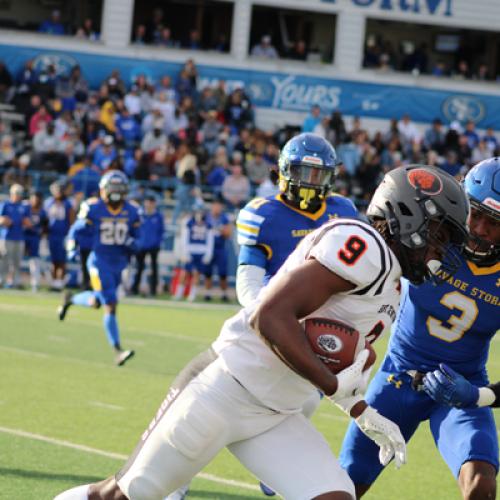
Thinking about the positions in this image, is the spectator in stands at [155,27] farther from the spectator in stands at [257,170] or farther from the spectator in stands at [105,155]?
the spectator in stands at [105,155]

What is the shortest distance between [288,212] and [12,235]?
11.7 meters

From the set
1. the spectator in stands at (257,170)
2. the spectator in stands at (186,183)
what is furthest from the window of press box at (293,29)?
the spectator in stands at (186,183)

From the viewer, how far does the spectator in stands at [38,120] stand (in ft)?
66.5

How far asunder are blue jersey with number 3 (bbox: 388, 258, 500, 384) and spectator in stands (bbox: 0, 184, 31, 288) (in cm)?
1297

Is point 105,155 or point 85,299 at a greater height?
point 105,155

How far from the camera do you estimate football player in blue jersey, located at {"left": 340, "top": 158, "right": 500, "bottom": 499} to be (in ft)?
15.0

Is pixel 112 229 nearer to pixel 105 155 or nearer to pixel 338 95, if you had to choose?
pixel 105 155

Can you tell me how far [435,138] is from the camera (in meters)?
23.3

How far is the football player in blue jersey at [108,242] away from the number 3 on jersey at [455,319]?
6207 mm

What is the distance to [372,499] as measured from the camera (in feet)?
19.9

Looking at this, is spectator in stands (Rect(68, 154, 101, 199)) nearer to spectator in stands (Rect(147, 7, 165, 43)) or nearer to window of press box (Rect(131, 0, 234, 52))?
spectator in stands (Rect(147, 7, 165, 43))

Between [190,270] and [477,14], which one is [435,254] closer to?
[190,270]

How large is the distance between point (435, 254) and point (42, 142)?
16684 mm

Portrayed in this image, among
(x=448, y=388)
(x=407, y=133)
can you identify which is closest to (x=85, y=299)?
(x=448, y=388)
